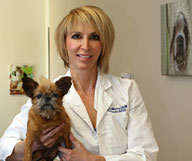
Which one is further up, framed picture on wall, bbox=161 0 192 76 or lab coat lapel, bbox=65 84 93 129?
framed picture on wall, bbox=161 0 192 76

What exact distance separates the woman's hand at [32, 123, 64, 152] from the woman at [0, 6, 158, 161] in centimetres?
14

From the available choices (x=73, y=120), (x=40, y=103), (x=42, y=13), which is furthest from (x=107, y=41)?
(x=42, y=13)

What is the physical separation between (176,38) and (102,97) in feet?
2.67

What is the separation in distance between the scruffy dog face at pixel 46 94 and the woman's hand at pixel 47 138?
7 centimetres

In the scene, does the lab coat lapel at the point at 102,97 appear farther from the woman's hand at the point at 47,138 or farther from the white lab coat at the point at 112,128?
the woman's hand at the point at 47,138

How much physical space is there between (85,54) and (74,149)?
1.58 feet

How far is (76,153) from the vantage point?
45.4 inches

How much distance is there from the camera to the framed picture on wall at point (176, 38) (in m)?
1.76

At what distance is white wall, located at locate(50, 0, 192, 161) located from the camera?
73.5 inches

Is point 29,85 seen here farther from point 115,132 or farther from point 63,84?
point 115,132

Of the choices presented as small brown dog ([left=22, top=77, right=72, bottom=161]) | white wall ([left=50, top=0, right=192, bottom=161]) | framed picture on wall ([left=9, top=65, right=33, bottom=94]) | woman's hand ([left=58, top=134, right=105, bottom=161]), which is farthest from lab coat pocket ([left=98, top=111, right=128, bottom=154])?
framed picture on wall ([left=9, top=65, right=33, bottom=94])

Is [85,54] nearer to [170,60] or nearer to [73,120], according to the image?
[73,120]

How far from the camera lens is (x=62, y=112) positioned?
1066 mm

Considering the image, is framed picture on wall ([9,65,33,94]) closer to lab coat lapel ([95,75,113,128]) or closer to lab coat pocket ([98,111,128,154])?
lab coat lapel ([95,75,113,128])
